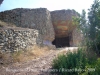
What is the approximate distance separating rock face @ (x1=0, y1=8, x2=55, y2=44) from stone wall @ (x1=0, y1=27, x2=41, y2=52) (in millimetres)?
3545

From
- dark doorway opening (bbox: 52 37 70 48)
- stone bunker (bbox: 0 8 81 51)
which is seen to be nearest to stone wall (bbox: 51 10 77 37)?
stone bunker (bbox: 0 8 81 51)

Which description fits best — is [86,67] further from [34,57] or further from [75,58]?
[34,57]

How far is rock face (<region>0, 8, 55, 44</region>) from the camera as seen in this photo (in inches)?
503

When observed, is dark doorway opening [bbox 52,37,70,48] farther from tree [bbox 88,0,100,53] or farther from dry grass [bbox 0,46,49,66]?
tree [bbox 88,0,100,53]

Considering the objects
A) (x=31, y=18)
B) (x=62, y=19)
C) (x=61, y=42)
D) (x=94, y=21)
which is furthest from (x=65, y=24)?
(x=94, y=21)

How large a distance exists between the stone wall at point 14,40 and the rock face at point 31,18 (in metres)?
3.54

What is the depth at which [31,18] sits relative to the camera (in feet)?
42.7

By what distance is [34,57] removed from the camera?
329 inches

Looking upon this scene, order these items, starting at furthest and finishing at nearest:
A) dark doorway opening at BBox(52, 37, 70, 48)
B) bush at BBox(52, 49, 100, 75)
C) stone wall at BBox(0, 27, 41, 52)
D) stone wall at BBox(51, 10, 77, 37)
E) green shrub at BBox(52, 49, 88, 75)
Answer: dark doorway opening at BBox(52, 37, 70, 48) → stone wall at BBox(51, 10, 77, 37) → stone wall at BBox(0, 27, 41, 52) → green shrub at BBox(52, 49, 88, 75) → bush at BBox(52, 49, 100, 75)

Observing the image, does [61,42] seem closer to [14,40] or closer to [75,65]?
[14,40]

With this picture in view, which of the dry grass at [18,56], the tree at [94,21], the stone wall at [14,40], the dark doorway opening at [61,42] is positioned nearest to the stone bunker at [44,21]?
the dark doorway opening at [61,42]

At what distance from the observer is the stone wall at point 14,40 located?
7777mm

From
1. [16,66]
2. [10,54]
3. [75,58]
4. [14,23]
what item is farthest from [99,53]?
[14,23]

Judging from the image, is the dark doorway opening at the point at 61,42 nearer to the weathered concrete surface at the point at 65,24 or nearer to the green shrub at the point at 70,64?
the weathered concrete surface at the point at 65,24
